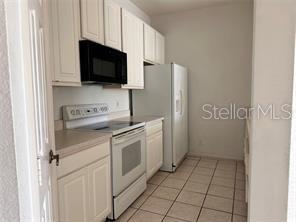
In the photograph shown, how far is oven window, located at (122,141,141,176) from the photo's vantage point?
2.18m

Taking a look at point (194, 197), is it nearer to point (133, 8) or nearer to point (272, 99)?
point (272, 99)

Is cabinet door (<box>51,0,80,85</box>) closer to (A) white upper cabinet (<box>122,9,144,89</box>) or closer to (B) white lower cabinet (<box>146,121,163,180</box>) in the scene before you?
(A) white upper cabinet (<box>122,9,144,89</box>)

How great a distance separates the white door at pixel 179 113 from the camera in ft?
10.8

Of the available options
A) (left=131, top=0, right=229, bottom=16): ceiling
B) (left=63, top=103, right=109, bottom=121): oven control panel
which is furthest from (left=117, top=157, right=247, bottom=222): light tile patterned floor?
(left=131, top=0, right=229, bottom=16): ceiling

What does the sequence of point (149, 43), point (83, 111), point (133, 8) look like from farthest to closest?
point (133, 8)
point (149, 43)
point (83, 111)

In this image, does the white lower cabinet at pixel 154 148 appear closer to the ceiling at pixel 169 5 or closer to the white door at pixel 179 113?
the white door at pixel 179 113

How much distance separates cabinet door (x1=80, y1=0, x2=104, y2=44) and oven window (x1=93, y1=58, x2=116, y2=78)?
0.79 ft

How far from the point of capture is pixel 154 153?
3.02 m

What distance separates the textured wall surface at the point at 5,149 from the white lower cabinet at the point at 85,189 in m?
0.82

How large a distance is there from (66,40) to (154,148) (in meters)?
1.85

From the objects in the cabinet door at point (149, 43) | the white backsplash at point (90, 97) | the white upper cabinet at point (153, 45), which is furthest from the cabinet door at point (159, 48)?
the white backsplash at point (90, 97)

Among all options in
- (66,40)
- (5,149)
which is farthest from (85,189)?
(66,40)

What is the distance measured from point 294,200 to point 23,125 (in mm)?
849

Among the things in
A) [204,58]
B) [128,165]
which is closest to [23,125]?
[128,165]
